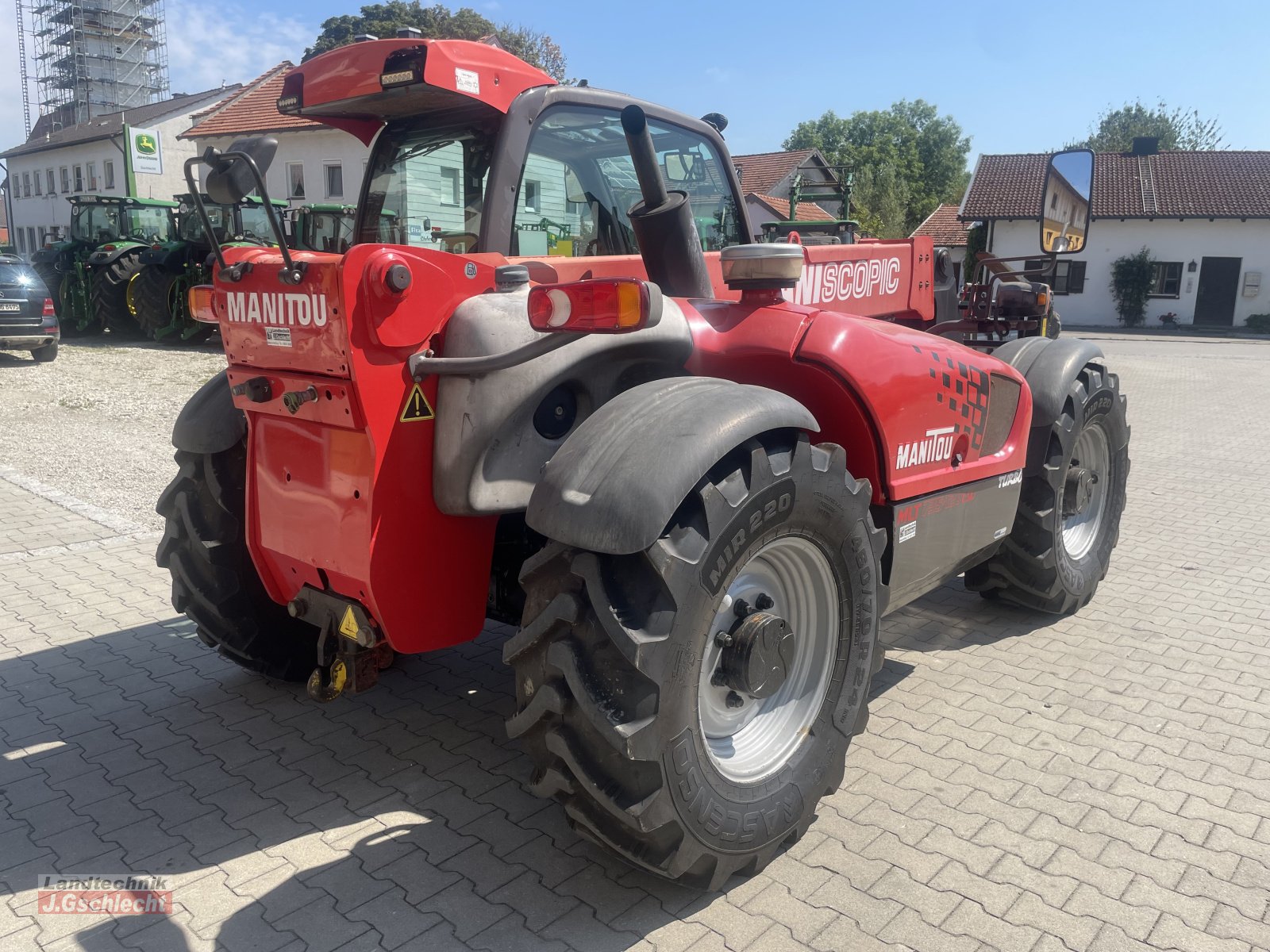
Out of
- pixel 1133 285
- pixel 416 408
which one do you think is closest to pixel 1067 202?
pixel 416 408

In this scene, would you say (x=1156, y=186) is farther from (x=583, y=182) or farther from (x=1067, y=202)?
(x=583, y=182)

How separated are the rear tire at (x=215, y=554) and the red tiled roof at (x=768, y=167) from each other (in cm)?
3698

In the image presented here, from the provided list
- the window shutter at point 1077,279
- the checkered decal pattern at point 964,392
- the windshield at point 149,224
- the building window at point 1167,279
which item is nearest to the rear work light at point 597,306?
the checkered decal pattern at point 964,392

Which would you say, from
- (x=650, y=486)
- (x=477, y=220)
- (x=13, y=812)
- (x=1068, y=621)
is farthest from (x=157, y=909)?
(x=1068, y=621)

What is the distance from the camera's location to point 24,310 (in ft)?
48.0

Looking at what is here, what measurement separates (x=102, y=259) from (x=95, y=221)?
263 cm

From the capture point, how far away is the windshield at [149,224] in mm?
20766

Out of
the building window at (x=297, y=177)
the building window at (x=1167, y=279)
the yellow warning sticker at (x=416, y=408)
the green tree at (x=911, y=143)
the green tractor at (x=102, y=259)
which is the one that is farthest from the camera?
the green tree at (x=911, y=143)

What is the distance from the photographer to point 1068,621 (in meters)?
4.81

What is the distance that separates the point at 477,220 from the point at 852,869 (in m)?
2.31

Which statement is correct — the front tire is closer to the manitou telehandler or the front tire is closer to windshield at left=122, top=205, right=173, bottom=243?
the manitou telehandler

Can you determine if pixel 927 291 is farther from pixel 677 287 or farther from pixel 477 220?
pixel 477 220

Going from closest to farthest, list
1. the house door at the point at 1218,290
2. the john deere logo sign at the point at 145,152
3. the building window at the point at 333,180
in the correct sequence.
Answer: the john deere logo sign at the point at 145,152, the building window at the point at 333,180, the house door at the point at 1218,290

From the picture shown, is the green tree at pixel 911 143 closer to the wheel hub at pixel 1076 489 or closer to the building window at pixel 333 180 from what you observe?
the building window at pixel 333 180
